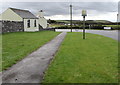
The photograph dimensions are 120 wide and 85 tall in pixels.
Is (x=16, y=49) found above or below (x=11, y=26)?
below

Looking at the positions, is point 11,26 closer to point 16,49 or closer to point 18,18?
point 18,18

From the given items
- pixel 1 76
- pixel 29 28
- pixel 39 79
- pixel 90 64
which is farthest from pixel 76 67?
pixel 29 28

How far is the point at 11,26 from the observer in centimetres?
3541

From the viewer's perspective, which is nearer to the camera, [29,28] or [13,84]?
[13,84]

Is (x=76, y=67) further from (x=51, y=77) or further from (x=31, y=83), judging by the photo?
(x=31, y=83)

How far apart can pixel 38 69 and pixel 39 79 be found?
128cm

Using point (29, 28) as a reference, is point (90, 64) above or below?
below

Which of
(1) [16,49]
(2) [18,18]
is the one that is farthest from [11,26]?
(1) [16,49]

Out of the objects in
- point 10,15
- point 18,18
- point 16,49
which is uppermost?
point 10,15

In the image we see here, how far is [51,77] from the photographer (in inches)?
230

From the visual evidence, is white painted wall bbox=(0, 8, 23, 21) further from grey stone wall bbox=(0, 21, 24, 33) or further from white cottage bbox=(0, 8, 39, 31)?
grey stone wall bbox=(0, 21, 24, 33)

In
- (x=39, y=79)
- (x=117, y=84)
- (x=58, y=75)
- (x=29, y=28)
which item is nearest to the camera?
(x=117, y=84)

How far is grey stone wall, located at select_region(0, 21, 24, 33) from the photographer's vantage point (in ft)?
103

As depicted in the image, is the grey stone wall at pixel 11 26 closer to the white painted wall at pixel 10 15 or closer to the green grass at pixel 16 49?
the white painted wall at pixel 10 15
